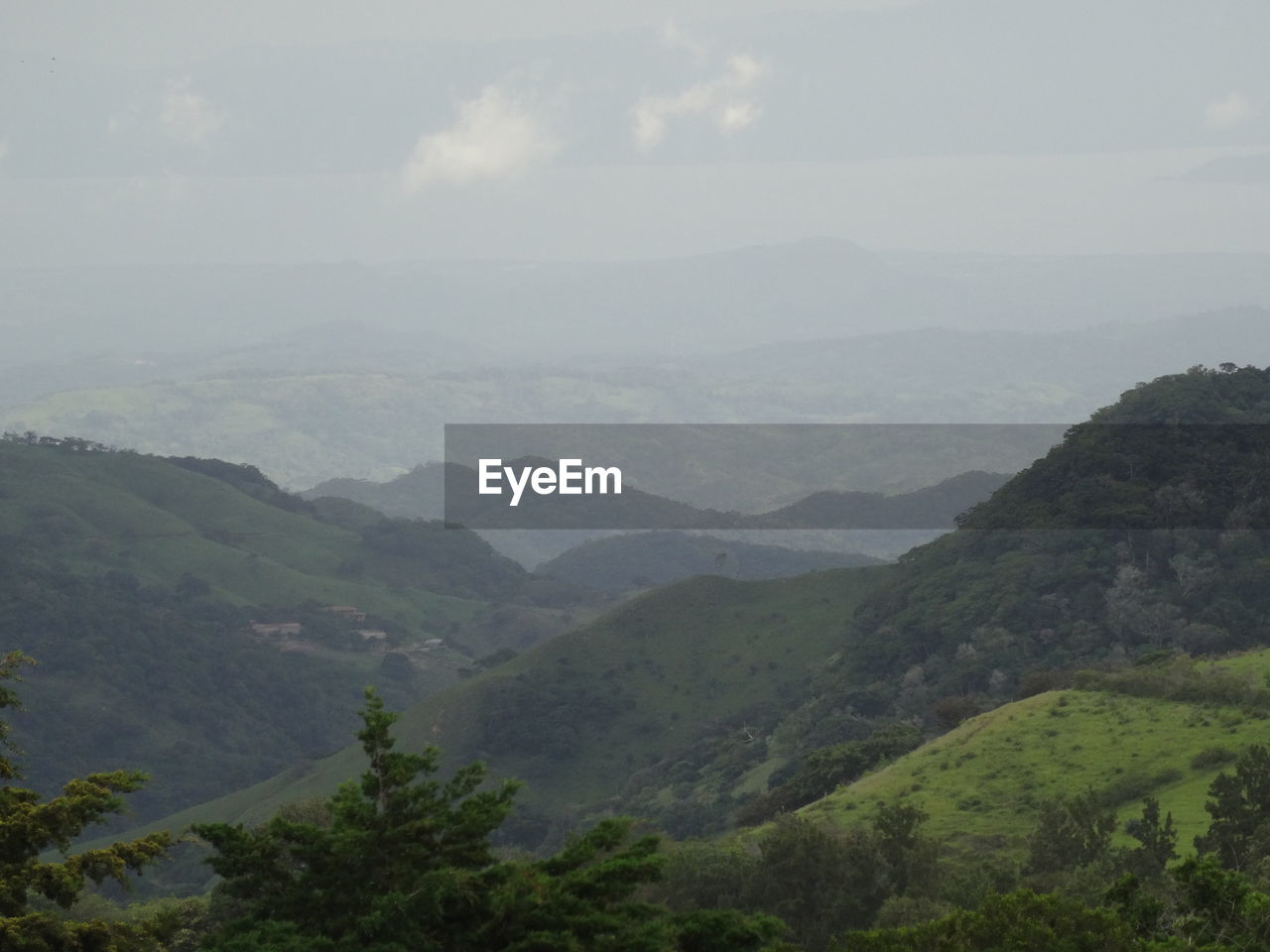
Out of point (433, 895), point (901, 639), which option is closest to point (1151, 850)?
point (433, 895)

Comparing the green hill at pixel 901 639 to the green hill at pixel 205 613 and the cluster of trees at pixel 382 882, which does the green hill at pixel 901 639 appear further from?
the cluster of trees at pixel 382 882

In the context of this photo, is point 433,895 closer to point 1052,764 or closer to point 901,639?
point 1052,764

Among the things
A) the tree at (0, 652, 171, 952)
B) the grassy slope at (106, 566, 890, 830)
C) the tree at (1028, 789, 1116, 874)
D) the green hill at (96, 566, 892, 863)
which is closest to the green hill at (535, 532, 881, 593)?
the grassy slope at (106, 566, 890, 830)

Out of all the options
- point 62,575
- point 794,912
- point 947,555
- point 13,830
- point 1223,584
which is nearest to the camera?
point 13,830

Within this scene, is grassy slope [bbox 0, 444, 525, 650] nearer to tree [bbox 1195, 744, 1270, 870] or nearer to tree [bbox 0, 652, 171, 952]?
tree [bbox 1195, 744, 1270, 870]

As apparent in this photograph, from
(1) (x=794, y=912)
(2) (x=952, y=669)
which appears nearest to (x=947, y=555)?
(2) (x=952, y=669)

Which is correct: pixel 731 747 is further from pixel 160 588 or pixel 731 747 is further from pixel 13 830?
pixel 160 588
